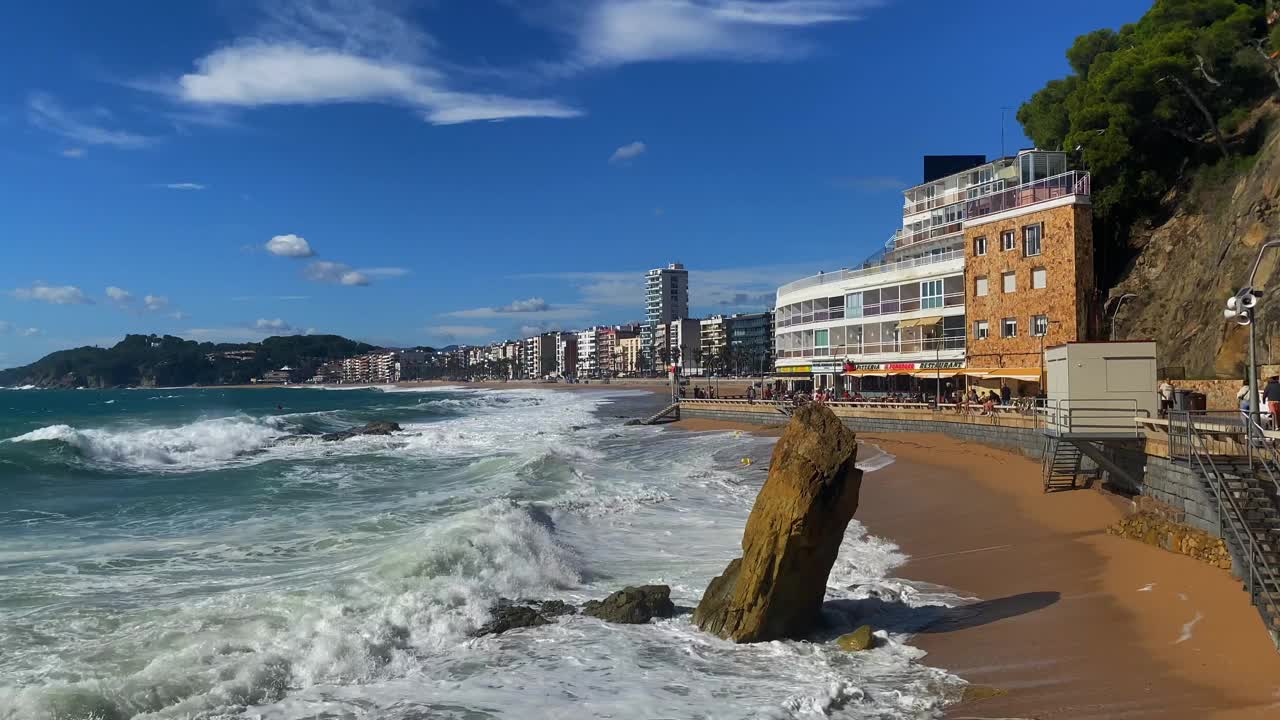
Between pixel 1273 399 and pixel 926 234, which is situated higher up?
pixel 926 234

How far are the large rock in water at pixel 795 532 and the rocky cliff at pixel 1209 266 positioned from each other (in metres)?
15.6

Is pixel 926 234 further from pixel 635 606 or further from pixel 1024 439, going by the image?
pixel 635 606

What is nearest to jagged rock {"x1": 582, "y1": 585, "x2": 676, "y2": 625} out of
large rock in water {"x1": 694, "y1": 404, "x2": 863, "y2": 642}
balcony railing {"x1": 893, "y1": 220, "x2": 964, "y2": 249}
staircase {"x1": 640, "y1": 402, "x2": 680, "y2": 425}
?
large rock in water {"x1": 694, "y1": 404, "x2": 863, "y2": 642}

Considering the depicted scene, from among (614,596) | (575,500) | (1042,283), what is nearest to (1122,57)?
(1042,283)

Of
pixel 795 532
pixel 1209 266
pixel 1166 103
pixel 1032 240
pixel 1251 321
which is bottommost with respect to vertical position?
pixel 795 532

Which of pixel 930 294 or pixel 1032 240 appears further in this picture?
pixel 930 294

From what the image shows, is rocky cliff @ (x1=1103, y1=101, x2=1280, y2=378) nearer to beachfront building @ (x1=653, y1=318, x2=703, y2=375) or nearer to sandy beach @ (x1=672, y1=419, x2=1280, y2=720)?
sandy beach @ (x1=672, y1=419, x2=1280, y2=720)

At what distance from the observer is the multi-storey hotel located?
3128 centimetres

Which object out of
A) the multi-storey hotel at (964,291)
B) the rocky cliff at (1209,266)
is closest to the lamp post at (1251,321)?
the rocky cliff at (1209,266)

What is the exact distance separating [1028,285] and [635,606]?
27601mm

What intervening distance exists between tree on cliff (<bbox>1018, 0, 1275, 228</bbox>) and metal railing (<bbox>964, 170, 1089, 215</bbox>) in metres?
2.08

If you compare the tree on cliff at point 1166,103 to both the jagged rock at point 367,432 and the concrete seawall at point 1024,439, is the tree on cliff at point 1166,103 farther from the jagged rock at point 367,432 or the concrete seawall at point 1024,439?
the jagged rock at point 367,432

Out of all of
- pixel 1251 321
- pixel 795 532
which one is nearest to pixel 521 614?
pixel 795 532

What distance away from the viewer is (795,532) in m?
8.88
